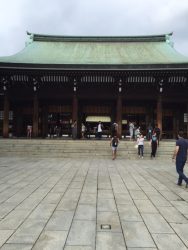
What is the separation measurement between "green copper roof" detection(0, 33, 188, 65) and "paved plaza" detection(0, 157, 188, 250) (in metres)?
16.9

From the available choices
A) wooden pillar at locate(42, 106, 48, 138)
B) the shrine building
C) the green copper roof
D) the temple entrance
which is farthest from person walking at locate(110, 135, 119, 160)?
wooden pillar at locate(42, 106, 48, 138)

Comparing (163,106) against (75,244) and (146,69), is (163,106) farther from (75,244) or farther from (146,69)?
(75,244)

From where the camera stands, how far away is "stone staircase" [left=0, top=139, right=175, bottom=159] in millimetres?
21188

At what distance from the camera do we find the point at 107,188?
1012 centimetres

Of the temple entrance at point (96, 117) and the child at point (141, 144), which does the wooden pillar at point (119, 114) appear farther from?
the child at point (141, 144)

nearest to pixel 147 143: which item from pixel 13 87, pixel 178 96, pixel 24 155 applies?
pixel 178 96

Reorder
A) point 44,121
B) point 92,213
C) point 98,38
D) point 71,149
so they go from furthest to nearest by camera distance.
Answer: point 98,38, point 44,121, point 71,149, point 92,213

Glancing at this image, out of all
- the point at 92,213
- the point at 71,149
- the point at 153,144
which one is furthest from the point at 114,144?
the point at 92,213

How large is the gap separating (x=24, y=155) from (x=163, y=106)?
12.7m

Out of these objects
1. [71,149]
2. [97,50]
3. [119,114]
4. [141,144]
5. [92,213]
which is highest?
[97,50]

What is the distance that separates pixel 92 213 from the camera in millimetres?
7059

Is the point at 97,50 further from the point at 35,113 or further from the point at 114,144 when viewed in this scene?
the point at 114,144

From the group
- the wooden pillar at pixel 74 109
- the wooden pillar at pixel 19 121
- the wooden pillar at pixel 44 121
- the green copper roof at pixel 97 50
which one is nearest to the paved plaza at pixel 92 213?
the wooden pillar at pixel 74 109

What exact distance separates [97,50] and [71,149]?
39.5 ft
